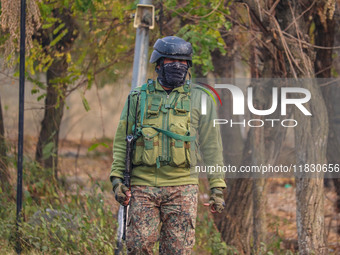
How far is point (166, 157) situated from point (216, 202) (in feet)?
1.61

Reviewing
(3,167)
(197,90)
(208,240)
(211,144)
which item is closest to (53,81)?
(3,167)

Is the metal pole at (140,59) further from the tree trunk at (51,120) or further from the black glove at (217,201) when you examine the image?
the tree trunk at (51,120)

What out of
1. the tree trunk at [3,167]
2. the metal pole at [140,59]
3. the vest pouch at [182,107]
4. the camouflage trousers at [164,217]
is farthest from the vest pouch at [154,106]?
the tree trunk at [3,167]

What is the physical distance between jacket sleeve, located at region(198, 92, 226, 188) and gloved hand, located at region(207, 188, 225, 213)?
5 cm

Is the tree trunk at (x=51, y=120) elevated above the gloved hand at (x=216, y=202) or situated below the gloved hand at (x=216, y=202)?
Answer: above

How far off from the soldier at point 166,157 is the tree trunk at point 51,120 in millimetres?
5541

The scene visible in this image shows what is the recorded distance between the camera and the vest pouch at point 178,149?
14.4 feet

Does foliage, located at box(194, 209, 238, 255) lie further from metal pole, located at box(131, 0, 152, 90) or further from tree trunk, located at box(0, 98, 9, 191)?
tree trunk, located at box(0, 98, 9, 191)

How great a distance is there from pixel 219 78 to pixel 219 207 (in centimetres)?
669

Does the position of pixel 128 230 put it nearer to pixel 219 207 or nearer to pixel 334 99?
pixel 219 207

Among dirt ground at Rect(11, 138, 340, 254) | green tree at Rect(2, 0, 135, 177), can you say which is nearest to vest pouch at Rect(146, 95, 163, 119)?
dirt ground at Rect(11, 138, 340, 254)

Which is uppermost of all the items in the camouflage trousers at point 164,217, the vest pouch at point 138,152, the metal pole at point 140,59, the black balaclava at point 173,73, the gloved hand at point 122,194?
the metal pole at point 140,59

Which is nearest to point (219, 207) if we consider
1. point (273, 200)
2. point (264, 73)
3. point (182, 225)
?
point (182, 225)

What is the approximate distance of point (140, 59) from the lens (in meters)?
6.51
